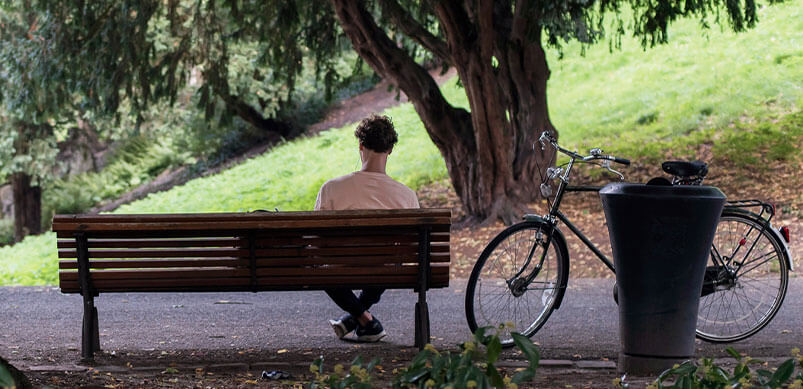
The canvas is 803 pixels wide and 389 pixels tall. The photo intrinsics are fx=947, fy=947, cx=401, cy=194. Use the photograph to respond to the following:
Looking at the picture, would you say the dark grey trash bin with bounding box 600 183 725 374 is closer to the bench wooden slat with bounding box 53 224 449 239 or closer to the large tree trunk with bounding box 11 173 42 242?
the bench wooden slat with bounding box 53 224 449 239

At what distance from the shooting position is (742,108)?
18.4 m

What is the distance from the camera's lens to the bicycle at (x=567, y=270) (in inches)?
230

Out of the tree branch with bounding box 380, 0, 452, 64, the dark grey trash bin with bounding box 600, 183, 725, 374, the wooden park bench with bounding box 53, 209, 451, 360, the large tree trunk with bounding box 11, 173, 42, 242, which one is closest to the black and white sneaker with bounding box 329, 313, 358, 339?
the wooden park bench with bounding box 53, 209, 451, 360

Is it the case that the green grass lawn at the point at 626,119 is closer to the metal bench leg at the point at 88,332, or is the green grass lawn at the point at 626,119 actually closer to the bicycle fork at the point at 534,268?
the metal bench leg at the point at 88,332

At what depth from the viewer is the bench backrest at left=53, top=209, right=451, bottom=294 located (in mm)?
5438

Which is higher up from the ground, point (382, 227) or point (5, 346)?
point (382, 227)

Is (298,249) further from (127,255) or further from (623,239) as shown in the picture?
(623,239)

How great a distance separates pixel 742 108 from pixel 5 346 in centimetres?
1546

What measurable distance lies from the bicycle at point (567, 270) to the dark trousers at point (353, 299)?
0.70 meters

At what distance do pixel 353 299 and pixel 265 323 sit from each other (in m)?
1.44

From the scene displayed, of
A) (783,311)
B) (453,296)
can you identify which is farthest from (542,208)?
(783,311)

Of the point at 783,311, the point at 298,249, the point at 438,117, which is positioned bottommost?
the point at 783,311

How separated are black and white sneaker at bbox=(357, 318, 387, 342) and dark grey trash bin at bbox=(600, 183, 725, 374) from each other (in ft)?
6.14

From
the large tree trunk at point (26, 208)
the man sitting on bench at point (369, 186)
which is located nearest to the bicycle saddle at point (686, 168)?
the man sitting on bench at point (369, 186)
